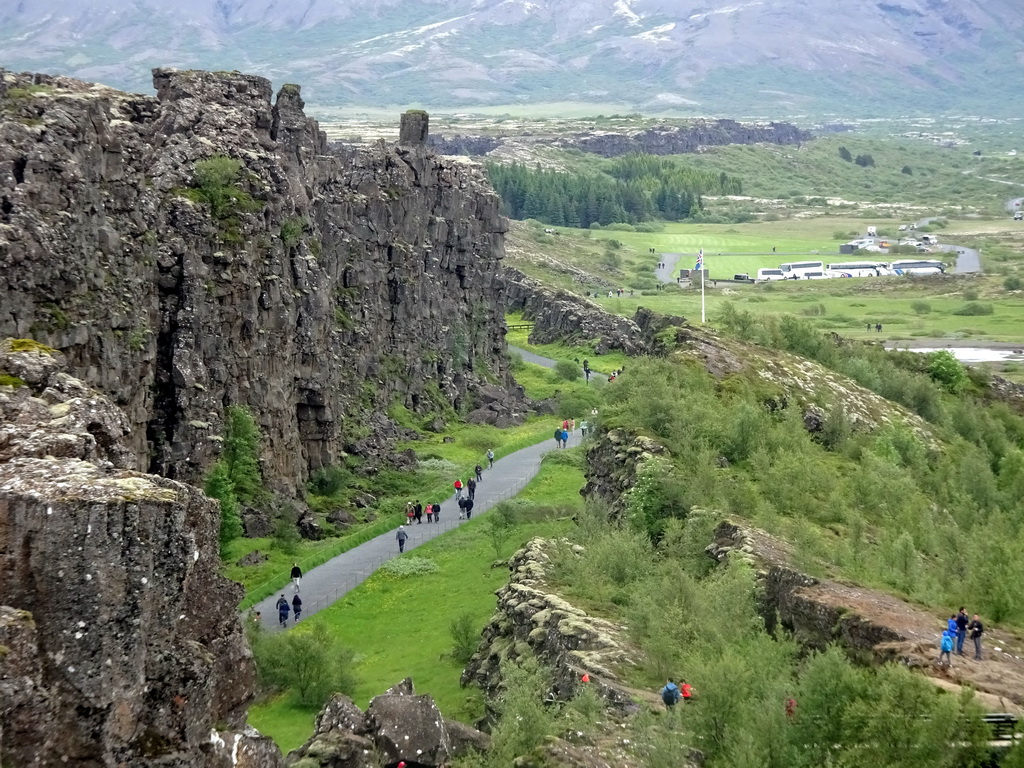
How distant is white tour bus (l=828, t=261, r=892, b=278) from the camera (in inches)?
6919

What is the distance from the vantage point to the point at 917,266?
589 ft

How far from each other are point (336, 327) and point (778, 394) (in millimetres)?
26989

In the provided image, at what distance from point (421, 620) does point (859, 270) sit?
139 meters

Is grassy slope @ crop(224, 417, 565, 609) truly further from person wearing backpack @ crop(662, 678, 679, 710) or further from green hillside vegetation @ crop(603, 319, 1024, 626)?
person wearing backpack @ crop(662, 678, 679, 710)

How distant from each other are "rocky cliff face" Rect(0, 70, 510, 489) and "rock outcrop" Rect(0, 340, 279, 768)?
22.3 m

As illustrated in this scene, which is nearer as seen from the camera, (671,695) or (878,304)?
(671,695)

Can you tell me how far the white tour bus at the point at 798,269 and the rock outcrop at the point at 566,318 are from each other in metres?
44.1

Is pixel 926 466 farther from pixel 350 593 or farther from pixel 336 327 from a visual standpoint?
pixel 336 327

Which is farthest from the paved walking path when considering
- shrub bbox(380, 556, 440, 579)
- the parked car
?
the parked car

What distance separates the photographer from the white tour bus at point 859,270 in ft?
577

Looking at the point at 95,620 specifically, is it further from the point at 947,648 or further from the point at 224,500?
the point at 224,500

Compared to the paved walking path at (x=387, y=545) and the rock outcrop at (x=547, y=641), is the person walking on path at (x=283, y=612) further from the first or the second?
the rock outcrop at (x=547, y=641)

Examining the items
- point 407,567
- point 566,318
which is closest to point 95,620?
point 407,567

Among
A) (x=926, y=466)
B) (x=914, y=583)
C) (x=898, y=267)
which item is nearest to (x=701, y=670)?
(x=914, y=583)
